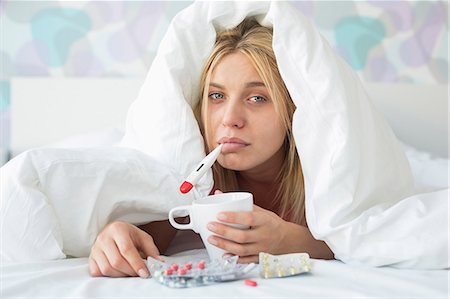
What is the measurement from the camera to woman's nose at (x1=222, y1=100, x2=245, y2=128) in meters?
1.02

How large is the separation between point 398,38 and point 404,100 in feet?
0.88

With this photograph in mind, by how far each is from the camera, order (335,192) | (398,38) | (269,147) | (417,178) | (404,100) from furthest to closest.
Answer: (398,38), (404,100), (417,178), (269,147), (335,192)

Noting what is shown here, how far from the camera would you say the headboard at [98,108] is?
201 cm

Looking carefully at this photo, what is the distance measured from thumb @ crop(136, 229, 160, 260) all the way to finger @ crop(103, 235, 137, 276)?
5cm

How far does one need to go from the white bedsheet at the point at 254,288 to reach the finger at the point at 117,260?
0.05 feet

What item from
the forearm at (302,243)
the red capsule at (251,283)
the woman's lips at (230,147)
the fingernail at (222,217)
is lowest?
the forearm at (302,243)

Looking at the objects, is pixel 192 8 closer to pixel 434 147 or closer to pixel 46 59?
pixel 46 59

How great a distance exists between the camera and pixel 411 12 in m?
2.17

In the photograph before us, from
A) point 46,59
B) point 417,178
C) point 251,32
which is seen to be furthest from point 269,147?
point 46,59

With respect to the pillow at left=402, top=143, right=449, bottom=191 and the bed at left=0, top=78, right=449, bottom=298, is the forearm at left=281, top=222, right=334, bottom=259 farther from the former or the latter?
the pillow at left=402, top=143, right=449, bottom=191

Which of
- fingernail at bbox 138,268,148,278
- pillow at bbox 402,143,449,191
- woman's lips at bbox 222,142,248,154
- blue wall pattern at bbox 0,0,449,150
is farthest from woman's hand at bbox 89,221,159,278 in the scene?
blue wall pattern at bbox 0,0,449,150

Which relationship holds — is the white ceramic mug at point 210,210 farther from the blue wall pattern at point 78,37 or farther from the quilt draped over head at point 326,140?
the blue wall pattern at point 78,37

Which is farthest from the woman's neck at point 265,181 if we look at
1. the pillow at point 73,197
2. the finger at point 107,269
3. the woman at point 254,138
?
the finger at point 107,269

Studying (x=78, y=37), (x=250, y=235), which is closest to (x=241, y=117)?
(x=250, y=235)
